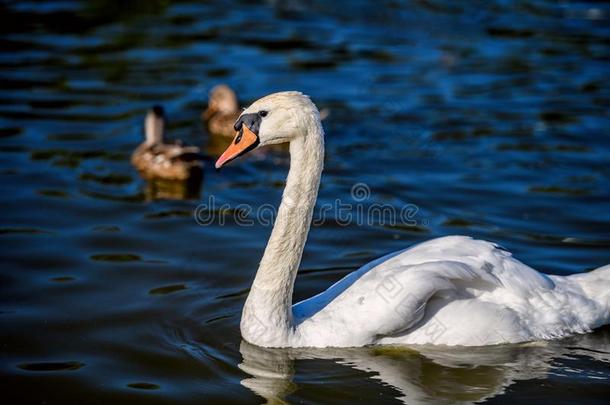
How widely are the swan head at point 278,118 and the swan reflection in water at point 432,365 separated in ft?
5.07

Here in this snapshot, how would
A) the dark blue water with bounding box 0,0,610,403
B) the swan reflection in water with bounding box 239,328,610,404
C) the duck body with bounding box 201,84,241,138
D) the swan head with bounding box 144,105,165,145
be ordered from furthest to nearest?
the duck body with bounding box 201,84,241,138 < the swan head with bounding box 144,105,165,145 < the dark blue water with bounding box 0,0,610,403 < the swan reflection in water with bounding box 239,328,610,404

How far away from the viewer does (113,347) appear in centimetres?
745

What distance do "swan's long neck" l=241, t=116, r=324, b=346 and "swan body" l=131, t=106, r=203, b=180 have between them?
4.86m

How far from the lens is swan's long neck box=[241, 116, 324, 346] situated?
7016mm

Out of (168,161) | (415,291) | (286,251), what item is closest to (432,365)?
(415,291)

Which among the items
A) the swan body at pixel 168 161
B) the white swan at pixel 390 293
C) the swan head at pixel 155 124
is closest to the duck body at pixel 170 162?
the swan body at pixel 168 161

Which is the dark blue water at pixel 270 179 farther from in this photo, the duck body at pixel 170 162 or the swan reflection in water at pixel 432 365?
the duck body at pixel 170 162

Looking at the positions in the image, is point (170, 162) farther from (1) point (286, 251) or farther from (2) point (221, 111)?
(1) point (286, 251)

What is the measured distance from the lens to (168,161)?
1187 centimetres

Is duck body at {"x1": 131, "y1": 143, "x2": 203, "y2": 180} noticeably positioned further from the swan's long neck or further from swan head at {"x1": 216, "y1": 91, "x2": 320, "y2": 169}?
swan head at {"x1": 216, "y1": 91, "x2": 320, "y2": 169}

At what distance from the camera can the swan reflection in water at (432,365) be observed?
265 inches

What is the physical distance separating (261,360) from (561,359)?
2159 millimetres

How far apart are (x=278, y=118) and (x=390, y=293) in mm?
1438

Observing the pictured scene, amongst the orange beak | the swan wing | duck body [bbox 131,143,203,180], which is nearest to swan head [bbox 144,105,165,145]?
duck body [bbox 131,143,203,180]
